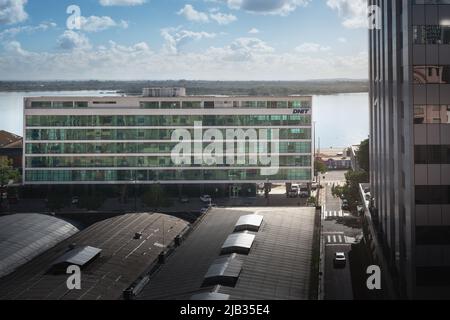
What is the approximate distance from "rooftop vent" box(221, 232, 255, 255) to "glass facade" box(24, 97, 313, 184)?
24.5 m

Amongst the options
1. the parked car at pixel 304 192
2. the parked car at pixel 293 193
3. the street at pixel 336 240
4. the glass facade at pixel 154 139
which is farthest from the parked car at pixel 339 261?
the parked car at pixel 304 192

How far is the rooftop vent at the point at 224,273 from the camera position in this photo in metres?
15.0

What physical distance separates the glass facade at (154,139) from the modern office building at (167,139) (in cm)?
7

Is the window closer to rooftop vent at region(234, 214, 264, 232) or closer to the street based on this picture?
the street

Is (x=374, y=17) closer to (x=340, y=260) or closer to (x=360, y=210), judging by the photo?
(x=340, y=260)

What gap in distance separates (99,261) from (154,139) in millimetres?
25047

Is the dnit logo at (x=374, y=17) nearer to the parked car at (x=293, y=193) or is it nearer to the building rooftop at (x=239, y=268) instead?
the building rooftop at (x=239, y=268)

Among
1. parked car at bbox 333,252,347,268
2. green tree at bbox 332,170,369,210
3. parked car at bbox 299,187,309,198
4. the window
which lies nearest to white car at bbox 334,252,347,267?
parked car at bbox 333,252,347,268

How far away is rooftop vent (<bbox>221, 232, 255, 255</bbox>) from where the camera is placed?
720 inches

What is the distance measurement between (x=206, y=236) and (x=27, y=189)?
2814 centimetres

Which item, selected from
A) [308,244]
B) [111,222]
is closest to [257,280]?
[308,244]

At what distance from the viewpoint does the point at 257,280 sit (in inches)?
618

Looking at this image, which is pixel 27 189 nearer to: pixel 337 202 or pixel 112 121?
pixel 112 121

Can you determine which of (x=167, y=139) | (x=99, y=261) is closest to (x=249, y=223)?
(x=99, y=261)
